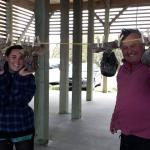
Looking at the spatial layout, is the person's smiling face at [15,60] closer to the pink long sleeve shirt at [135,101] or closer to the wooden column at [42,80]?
the pink long sleeve shirt at [135,101]

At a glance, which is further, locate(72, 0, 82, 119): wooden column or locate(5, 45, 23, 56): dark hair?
locate(72, 0, 82, 119): wooden column

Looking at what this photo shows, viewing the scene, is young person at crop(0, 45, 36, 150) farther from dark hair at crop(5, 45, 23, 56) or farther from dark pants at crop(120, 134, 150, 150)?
dark pants at crop(120, 134, 150, 150)

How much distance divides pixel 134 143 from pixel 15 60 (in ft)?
3.55

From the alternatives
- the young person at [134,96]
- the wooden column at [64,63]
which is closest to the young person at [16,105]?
the young person at [134,96]

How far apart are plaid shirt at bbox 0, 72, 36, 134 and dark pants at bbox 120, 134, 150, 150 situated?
73 cm

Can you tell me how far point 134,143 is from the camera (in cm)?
260

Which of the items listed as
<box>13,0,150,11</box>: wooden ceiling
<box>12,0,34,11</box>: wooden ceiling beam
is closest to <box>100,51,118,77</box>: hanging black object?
<box>13,0,150,11</box>: wooden ceiling

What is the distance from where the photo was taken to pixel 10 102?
2955 mm

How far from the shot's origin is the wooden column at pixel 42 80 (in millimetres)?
5234

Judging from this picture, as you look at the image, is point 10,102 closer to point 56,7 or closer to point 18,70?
point 18,70

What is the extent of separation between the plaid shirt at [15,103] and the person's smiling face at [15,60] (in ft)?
0.18

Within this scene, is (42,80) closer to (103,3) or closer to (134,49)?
(134,49)

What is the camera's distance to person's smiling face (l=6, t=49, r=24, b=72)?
3021 millimetres

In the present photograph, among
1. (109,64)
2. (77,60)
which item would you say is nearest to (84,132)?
(77,60)
